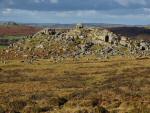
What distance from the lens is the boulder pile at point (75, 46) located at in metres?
154

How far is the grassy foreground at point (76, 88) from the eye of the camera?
126 feet

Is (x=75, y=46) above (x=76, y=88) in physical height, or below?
below

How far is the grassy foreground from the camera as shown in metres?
38.4

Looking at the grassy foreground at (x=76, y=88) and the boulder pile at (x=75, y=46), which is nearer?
the grassy foreground at (x=76, y=88)

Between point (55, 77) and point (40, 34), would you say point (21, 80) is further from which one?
point (40, 34)

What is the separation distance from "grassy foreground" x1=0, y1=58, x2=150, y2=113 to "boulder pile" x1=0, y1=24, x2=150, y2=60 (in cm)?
3268

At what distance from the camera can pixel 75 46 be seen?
16212cm

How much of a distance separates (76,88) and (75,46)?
306ft

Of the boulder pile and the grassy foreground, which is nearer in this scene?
the grassy foreground

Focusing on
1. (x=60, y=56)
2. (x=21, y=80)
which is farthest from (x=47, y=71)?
(x=60, y=56)

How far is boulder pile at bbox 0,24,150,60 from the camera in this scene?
506 feet

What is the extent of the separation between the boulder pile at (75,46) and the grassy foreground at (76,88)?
32.7 metres

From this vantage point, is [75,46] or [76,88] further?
[75,46]

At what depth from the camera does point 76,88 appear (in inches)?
2731
